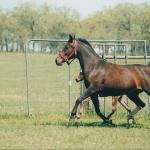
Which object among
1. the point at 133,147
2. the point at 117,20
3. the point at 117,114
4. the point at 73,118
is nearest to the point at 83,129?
the point at 73,118

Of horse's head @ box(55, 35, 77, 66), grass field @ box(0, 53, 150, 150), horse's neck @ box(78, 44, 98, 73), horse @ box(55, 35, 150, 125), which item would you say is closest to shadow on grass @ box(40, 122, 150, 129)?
grass field @ box(0, 53, 150, 150)

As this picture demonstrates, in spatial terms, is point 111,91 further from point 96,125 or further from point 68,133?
point 68,133

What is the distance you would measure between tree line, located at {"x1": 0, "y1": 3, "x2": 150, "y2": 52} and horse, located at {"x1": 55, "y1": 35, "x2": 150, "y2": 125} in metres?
86.8

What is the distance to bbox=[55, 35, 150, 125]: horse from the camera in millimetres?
14008

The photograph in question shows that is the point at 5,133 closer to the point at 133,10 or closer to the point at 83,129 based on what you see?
the point at 83,129

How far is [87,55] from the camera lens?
14289mm

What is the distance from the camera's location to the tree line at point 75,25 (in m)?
107

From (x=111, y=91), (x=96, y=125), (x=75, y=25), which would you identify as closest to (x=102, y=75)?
(x=111, y=91)

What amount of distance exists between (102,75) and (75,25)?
108 metres

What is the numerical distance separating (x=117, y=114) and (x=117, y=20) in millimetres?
96339

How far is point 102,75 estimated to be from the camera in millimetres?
14031

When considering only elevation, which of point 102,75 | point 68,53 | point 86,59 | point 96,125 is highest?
point 68,53

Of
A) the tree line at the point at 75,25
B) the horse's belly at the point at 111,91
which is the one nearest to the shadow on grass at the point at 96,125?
the horse's belly at the point at 111,91

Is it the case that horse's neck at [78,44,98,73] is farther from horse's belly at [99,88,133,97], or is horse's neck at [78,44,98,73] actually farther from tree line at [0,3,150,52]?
tree line at [0,3,150,52]
